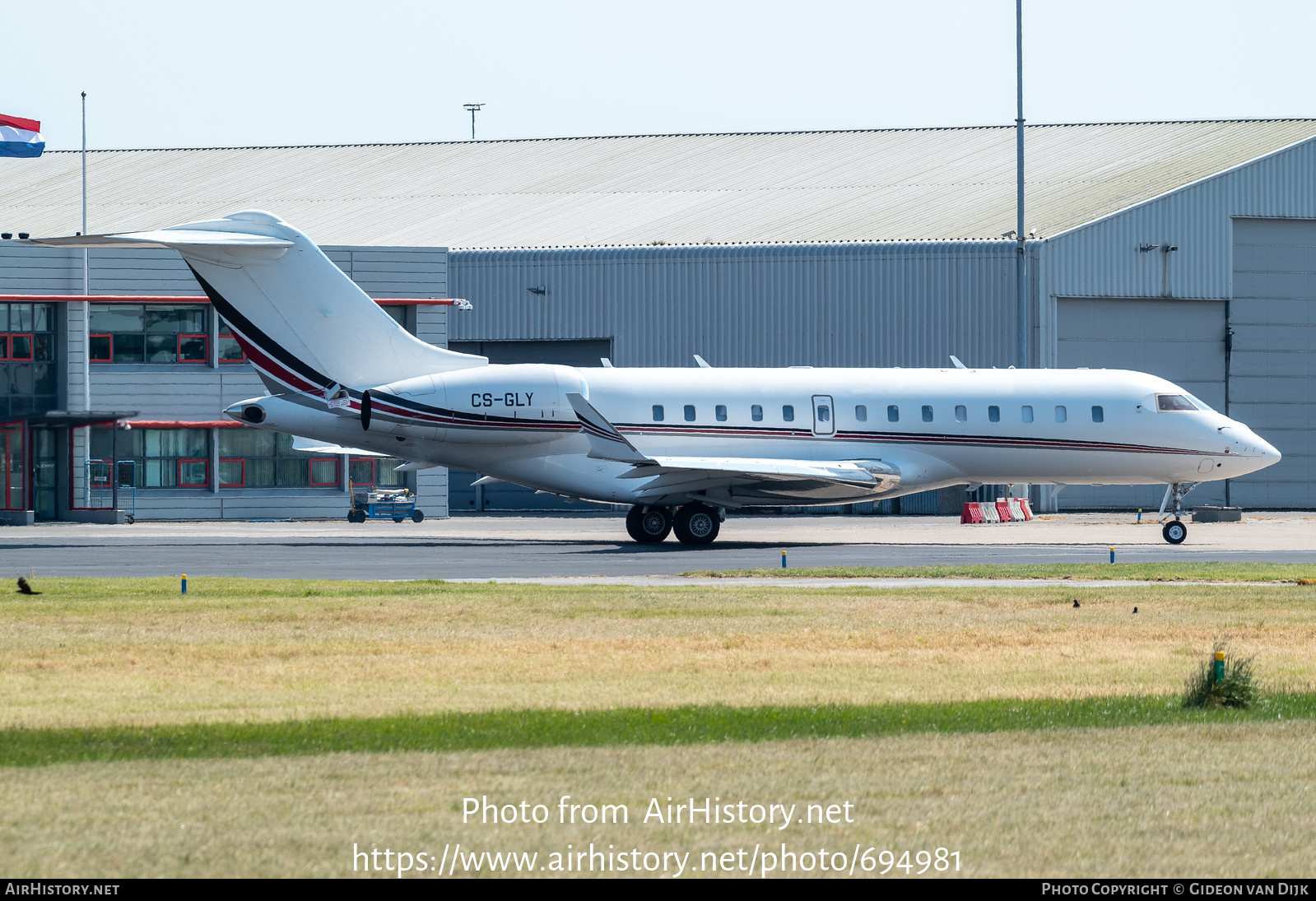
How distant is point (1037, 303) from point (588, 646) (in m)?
40.1

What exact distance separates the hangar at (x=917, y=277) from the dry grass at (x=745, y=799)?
41.6 metres

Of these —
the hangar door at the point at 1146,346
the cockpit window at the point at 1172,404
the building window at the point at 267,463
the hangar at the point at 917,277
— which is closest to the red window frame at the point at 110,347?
the hangar at the point at 917,277

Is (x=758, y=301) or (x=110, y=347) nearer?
(x=110, y=347)

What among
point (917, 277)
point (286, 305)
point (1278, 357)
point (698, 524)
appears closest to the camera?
point (286, 305)

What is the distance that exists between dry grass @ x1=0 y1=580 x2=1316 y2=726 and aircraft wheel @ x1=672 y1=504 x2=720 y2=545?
1163cm

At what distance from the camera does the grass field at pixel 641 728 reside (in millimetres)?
8125

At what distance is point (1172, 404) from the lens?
36.9m

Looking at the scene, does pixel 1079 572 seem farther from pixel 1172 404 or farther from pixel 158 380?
pixel 158 380

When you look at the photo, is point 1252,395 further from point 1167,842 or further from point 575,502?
point 1167,842

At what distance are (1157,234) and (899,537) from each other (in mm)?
20303

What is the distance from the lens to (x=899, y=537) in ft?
131

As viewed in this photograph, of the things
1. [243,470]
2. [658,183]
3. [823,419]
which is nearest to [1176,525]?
[823,419]
